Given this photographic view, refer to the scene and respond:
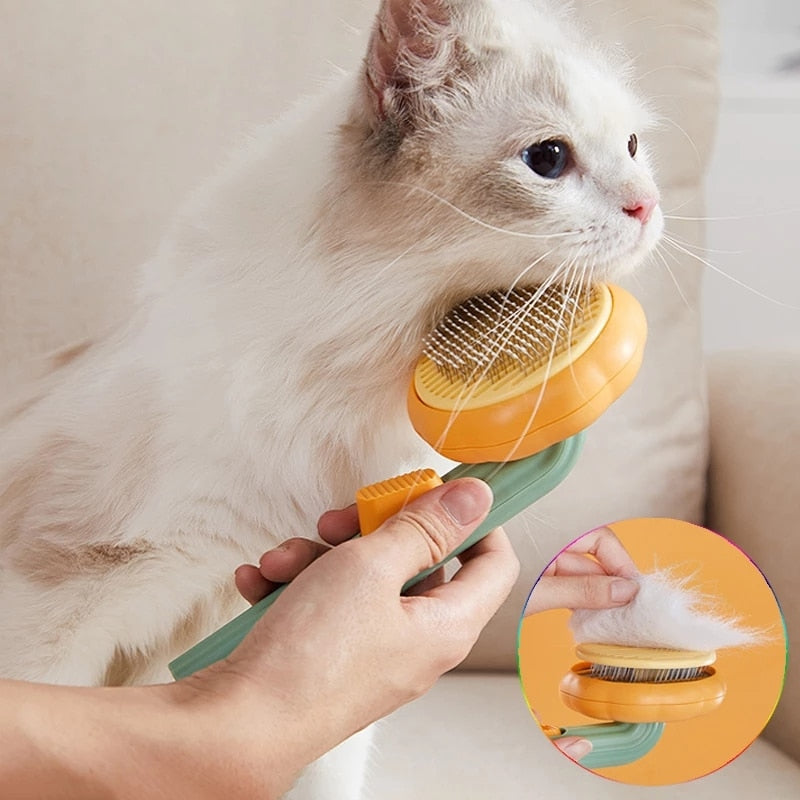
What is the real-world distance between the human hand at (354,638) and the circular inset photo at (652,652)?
295 mm

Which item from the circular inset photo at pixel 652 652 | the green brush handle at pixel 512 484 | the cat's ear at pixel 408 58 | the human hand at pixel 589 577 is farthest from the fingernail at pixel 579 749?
the cat's ear at pixel 408 58

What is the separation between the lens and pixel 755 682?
1.03 m

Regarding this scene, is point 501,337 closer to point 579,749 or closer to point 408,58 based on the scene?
point 408,58

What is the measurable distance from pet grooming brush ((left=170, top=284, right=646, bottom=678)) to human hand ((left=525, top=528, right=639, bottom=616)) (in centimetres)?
34

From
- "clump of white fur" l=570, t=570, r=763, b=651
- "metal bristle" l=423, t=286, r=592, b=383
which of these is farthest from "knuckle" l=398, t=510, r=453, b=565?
"clump of white fur" l=570, t=570, r=763, b=651

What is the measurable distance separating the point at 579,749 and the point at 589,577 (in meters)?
0.17

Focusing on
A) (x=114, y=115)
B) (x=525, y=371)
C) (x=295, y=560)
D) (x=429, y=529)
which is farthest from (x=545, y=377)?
(x=114, y=115)

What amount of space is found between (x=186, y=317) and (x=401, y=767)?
50 centimetres

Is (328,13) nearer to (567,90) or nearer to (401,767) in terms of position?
(567,90)

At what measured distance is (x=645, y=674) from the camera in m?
0.95

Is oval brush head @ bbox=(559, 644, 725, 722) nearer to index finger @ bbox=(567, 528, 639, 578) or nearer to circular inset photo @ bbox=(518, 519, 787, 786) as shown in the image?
circular inset photo @ bbox=(518, 519, 787, 786)

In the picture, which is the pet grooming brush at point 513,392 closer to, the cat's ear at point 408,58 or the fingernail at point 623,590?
the cat's ear at point 408,58

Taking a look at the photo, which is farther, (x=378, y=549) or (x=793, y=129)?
(x=793, y=129)

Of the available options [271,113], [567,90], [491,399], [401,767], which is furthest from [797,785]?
[271,113]
